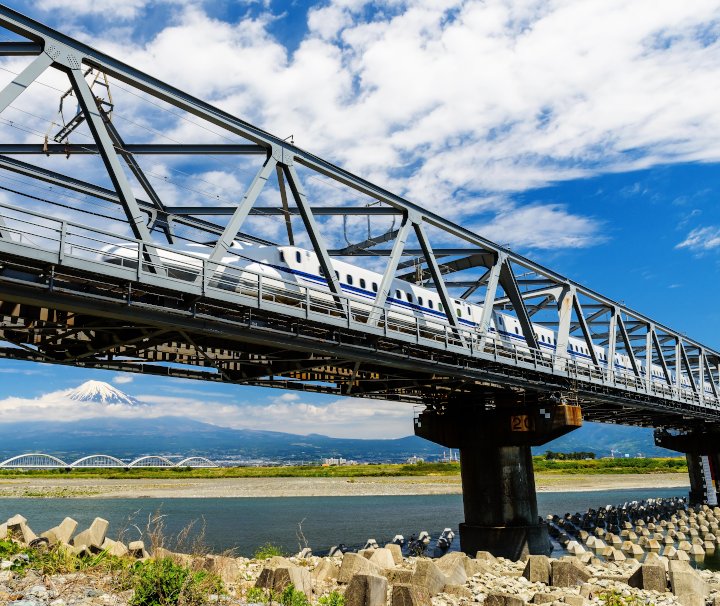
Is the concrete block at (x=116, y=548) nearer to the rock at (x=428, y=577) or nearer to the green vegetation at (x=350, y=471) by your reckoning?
the rock at (x=428, y=577)

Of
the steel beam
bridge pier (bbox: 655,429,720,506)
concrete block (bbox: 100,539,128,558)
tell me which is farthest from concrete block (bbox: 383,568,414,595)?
bridge pier (bbox: 655,429,720,506)

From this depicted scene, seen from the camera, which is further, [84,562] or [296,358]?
[296,358]

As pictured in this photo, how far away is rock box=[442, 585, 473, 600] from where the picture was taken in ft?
58.1

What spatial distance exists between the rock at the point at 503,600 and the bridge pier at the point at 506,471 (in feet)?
57.4

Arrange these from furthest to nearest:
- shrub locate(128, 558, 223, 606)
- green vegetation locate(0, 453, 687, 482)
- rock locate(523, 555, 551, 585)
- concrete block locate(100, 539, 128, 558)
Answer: green vegetation locate(0, 453, 687, 482) → rock locate(523, 555, 551, 585) → concrete block locate(100, 539, 128, 558) → shrub locate(128, 558, 223, 606)

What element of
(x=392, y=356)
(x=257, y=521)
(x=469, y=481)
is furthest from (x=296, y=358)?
(x=257, y=521)

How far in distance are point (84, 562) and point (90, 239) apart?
739 cm

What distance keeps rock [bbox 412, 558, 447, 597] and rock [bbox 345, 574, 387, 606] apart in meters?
3.15

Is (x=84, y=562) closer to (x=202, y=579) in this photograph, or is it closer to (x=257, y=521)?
(x=202, y=579)

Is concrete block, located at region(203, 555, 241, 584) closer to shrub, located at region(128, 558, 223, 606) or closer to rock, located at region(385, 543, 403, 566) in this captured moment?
shrub, located at region(128, 558, 223, 606)

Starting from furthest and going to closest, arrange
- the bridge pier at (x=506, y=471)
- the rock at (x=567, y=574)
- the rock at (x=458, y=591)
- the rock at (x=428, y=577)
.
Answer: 1. the bridge pier at (x=506, y=471)
2. the rock at (x=567, y=574)
3. the rock at (x=458, y=591)
4. the rock at (x=428, y=577)

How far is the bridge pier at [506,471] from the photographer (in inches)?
1238

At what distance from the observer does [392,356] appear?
23062 mm

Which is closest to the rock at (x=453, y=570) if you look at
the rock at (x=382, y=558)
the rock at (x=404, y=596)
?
the rock at (x=382, y=558)
